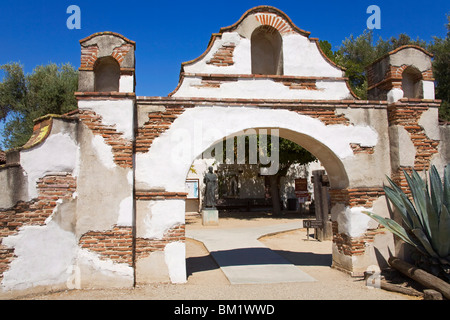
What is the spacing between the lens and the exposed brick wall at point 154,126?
659cm

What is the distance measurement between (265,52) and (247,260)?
4931 mm

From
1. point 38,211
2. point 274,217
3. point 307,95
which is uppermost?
point 307,95

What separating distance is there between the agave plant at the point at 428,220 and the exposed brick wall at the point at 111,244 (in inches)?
174

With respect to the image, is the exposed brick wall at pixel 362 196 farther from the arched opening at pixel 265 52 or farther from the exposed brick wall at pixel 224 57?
the exposed brick wall at pixel 224 57

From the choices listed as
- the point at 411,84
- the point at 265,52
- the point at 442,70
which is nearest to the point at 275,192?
the point at 442,70

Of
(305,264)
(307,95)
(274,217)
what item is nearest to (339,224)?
(305,264)

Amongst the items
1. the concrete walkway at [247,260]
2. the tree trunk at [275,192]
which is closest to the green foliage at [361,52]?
the tree trunk at [275,192]

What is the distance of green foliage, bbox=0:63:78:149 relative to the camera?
1874cm

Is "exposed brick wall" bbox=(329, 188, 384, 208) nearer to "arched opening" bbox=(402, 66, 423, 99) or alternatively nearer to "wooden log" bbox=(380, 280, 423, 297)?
"wooden log" bbox=(380, 280, 423, 297)

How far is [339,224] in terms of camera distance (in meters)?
7.50

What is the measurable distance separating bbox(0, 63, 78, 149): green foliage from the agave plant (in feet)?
54.6

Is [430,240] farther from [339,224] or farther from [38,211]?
[38,211]

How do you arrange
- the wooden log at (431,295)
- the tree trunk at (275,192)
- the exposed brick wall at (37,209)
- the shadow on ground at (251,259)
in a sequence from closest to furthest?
the wooden log at (431,295) → the exposed brick wall at (37,209) → the shadow on ground at (251,259) → the tree trunk at (275,192)
